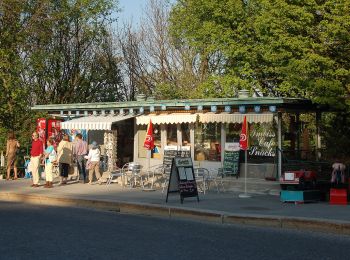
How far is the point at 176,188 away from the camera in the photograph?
15.2 metres

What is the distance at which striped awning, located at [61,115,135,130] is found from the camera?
2064cm

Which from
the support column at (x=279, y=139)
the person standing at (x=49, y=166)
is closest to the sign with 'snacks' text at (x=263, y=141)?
the support column at (x=279, y=139)

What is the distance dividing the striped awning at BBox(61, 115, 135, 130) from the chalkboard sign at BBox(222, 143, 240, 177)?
4.28 meters

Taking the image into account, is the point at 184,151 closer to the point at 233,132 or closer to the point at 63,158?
the point at 233,132

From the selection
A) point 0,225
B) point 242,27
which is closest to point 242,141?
point 0,225

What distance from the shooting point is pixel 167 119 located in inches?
784

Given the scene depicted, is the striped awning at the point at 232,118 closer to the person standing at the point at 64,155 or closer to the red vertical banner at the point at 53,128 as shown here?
the person standing at the point at 64,155

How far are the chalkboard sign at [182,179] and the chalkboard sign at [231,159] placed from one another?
3.57 meters

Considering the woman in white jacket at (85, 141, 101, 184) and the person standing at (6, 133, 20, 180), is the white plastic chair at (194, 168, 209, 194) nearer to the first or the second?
the woman in white jacket at (85, 141, 101, 184)

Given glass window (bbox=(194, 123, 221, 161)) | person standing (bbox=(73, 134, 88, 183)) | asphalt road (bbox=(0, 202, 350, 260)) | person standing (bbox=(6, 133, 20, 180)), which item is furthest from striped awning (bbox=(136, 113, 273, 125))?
asphalt road (bbox=(0, 202, 350, 260))

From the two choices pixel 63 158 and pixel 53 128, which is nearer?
pixel 63 158

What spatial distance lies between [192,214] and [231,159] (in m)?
5.66

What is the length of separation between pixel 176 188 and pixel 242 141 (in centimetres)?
264

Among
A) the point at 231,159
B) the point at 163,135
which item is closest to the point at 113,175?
the point at 163,135
